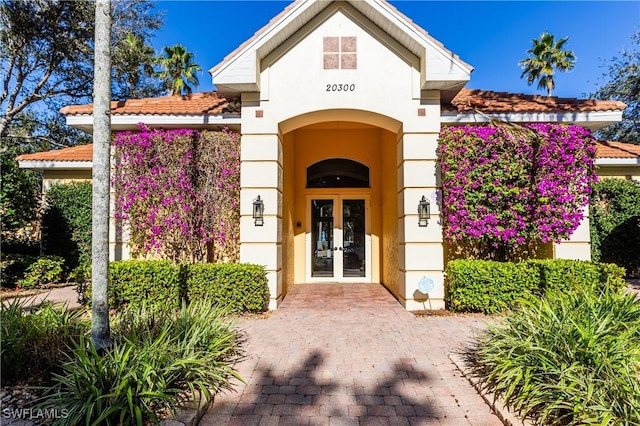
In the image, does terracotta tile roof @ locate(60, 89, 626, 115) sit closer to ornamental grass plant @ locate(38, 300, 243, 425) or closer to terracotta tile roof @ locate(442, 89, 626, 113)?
terracotta tile roof @ locate(442, 89, 626, 113)

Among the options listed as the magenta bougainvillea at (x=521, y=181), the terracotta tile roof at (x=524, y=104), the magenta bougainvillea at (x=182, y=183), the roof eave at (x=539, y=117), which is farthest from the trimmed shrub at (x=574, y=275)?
the magenta bougainvillea at (x=182, y=183)

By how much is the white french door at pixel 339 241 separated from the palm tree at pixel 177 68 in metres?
16.0

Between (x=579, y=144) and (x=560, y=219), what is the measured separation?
1746 millimetres

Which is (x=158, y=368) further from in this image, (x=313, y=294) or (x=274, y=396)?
(x=313, y=294)

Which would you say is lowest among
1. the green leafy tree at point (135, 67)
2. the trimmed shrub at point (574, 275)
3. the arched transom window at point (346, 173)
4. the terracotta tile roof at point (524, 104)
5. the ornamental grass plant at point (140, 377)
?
the ornamental grass plant at point (140, 377)

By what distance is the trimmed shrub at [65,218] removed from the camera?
37.5 feet

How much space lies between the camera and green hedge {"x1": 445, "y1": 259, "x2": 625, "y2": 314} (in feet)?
23.0

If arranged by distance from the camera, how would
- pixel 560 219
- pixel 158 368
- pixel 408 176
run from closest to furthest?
pixel 158 368, pixel 560 219, pixel 408 176

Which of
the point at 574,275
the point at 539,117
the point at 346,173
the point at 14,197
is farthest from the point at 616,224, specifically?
the point at 14,197

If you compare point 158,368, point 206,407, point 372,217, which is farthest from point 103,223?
point 372,217

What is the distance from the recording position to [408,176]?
7965mm

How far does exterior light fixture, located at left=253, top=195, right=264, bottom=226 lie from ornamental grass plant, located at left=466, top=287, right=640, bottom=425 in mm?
5317

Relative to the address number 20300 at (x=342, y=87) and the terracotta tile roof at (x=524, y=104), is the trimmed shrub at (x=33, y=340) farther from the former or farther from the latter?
the terracotta tile roof at (x=524, y=104)

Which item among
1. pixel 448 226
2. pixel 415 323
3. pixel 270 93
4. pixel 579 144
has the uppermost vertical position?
pixel 270 93
